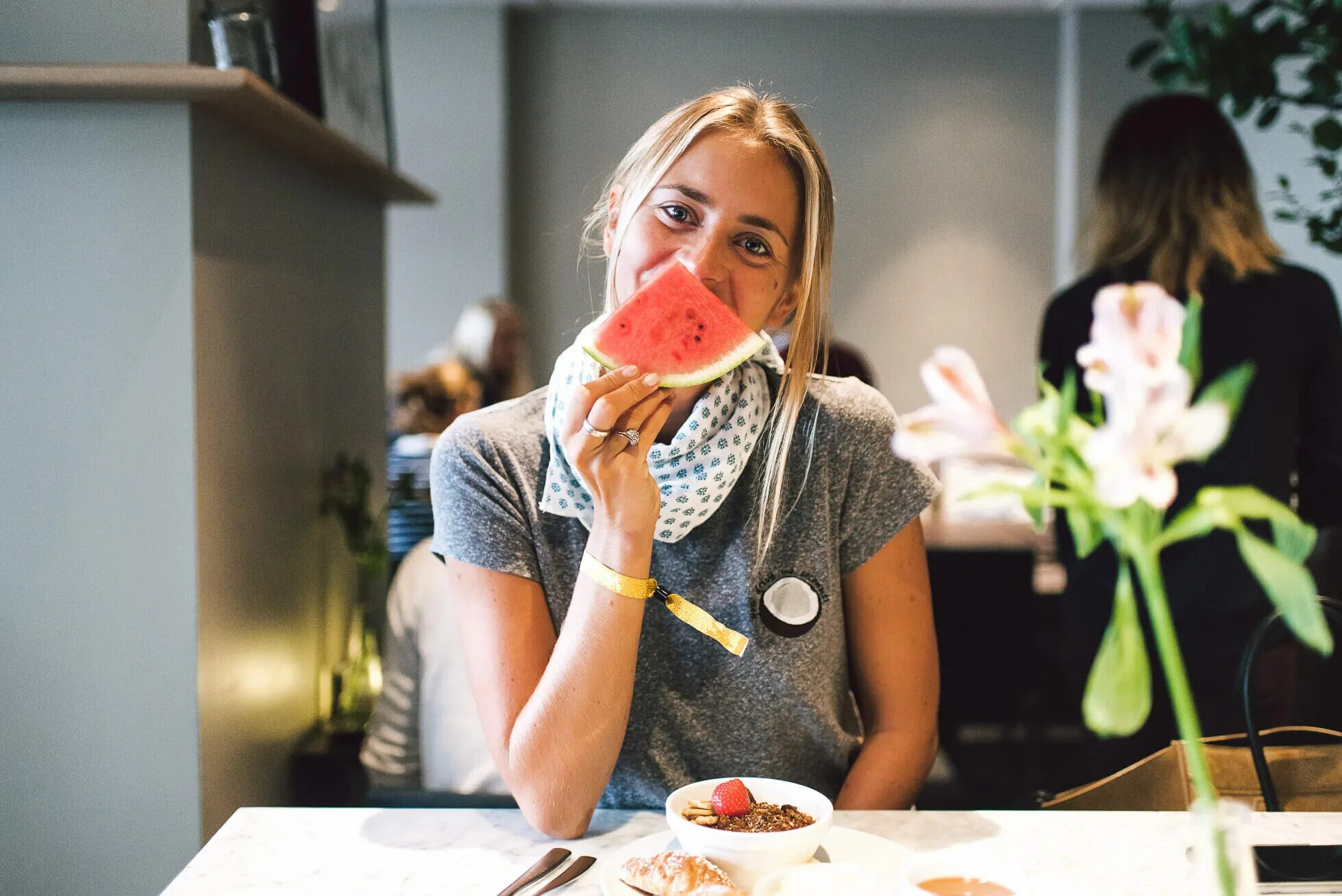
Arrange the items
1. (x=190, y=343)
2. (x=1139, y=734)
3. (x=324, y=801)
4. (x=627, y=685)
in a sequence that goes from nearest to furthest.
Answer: (x=627, y=685) → (x=190, y=343) → (x=324, y=801) → (x=1139, y=734)

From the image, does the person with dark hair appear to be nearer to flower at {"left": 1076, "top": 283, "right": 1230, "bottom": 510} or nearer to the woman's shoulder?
the woman's shoulder

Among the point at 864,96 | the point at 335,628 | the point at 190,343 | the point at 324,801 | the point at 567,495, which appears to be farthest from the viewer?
the point at 864,96

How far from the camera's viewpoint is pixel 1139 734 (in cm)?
245

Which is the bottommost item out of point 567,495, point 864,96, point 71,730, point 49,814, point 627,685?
point 49,814

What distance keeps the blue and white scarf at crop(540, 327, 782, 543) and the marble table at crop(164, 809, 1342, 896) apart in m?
0.40

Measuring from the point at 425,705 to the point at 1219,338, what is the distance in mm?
1799

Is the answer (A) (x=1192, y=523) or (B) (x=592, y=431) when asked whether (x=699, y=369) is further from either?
(A) (x=1192, y=523)

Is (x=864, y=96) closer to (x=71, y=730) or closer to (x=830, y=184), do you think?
(x=830, y=184)

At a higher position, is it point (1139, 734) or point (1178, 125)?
point (1178, 125)

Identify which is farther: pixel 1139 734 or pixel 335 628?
pixel 335 628

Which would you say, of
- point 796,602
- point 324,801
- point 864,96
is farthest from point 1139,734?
point 864,96

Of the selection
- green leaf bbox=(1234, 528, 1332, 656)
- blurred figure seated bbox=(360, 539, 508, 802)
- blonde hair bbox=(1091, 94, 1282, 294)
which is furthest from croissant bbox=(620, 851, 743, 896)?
blonde hair bbox=(1091, 94, 1282, 294)

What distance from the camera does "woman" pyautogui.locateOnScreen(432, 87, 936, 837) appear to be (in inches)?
57.5

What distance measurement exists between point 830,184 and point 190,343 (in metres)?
1.03
